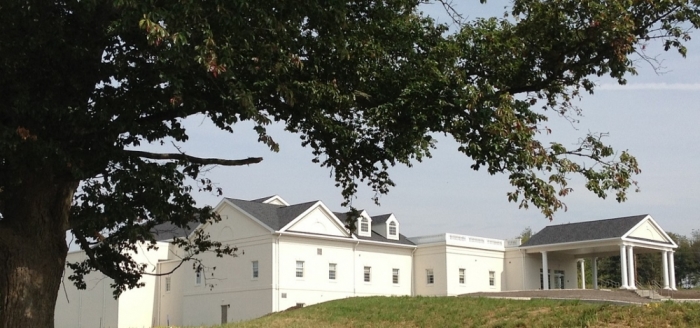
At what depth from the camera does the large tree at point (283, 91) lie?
1280cm

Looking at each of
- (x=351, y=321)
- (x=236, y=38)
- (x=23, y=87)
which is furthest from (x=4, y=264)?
(x=351, y=321)

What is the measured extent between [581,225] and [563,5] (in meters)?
47.3

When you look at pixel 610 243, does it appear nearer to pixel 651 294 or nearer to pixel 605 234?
pixel 605 234

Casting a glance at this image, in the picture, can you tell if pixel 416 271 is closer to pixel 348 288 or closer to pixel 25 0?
pixel 348 288

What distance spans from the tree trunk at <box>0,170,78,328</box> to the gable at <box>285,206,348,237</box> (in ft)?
114

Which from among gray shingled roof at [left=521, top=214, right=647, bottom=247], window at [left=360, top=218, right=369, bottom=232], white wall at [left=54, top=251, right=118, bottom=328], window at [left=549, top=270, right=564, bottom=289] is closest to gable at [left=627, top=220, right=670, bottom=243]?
gray shingled roof at [left=521, top=214, right=647, bottom=247]

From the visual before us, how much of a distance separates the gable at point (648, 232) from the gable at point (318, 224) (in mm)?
19317

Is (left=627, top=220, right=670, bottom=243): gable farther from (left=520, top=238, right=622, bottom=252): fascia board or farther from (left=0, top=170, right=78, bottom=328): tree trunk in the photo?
(left=0, top=170, right=78, bottom=328): tree trunk

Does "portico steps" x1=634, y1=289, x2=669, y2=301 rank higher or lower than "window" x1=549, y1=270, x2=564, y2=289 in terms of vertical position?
lower

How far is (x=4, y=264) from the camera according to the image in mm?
14070

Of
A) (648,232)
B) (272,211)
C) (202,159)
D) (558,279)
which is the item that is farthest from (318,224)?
(202,159)

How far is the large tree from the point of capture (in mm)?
12805

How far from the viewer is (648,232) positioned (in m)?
57.4

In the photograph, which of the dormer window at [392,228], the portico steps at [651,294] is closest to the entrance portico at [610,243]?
the dormer window at [392,228]
